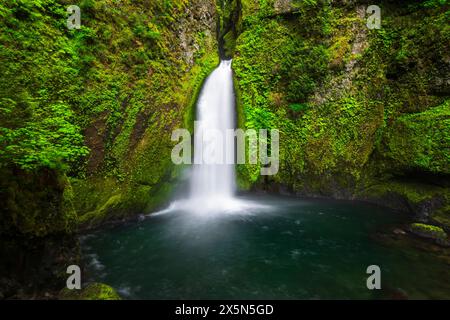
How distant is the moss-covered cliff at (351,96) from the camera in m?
9.98

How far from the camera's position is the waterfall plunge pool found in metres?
5.31

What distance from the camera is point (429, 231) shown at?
25.4 feet

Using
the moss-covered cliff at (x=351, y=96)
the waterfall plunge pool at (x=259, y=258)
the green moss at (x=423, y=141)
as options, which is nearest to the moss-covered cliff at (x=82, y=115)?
the waterfall plunge pool at (x=259, y=258)

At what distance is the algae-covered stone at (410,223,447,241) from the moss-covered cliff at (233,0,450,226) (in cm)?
143

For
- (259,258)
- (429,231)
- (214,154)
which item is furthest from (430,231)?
(214,154)

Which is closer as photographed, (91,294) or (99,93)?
(91,294)

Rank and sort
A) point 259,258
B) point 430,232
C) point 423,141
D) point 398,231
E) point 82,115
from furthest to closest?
point 423,141 → point 398,231 → point 430,232 → point 82,115 → point 259,258

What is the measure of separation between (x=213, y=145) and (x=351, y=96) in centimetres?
631

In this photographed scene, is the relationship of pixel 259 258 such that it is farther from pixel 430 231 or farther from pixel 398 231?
pixel 430 231

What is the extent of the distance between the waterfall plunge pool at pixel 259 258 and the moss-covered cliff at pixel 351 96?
6.54ft

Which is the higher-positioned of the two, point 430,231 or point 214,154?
point 214,154

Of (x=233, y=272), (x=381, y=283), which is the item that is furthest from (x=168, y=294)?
(x=381, y=283)

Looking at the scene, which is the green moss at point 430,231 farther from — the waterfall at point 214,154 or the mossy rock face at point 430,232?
the waterfall at point 214,154

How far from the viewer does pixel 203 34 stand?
43.5 feet
